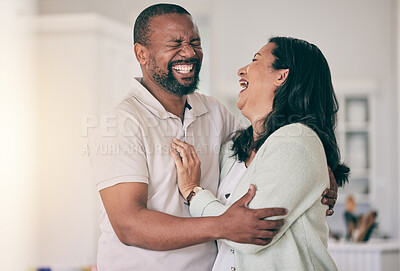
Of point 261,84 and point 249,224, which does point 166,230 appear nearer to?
point 249,224

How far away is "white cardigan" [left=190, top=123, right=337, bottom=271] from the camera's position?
154cm

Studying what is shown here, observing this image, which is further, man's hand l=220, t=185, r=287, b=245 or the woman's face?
the woman's face

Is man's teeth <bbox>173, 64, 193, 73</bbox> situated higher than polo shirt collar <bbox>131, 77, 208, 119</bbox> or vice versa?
man's teeth <bbox>173, 64, 193, 73</bbox>

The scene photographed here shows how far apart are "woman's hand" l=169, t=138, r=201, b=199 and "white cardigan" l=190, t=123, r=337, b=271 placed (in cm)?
7

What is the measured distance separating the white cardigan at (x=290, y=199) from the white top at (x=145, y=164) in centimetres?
14

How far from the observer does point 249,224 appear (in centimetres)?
152

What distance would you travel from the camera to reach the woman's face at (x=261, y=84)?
180cm

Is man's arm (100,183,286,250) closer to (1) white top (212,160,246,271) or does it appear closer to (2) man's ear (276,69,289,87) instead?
(1) white top (212,160,246,271)

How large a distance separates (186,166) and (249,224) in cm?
35

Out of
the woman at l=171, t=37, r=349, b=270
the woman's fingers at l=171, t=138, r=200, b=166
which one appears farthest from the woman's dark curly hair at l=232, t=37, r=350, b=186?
the woman's fingers at l=171, t=138, r=200, b=166

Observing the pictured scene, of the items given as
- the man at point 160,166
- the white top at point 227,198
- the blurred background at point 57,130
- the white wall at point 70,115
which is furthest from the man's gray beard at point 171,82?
the white wall at point 70,115

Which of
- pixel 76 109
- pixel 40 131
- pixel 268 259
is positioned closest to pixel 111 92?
pixel 76 109

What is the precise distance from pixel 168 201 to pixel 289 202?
42cm

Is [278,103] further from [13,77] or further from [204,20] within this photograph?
[204,20]
